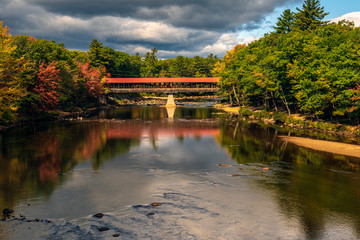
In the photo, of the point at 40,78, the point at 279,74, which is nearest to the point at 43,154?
the point at 40,78

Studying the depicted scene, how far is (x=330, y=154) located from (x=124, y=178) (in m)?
23.7

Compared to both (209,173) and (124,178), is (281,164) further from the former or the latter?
(124,178)

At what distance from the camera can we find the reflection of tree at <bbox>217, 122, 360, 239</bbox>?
700 inches

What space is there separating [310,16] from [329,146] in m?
63.3

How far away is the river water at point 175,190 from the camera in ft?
52.4

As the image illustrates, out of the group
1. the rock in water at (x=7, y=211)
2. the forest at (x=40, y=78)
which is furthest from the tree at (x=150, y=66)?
the rock in water at (x=7, y=211)

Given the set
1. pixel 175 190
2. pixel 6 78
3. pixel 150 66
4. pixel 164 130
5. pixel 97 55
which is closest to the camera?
pixel 175 190

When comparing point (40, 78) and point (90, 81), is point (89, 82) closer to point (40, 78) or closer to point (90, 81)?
point (90, 81)

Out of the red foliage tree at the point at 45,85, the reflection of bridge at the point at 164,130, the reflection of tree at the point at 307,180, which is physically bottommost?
the reflection of tree at the point at 307,180

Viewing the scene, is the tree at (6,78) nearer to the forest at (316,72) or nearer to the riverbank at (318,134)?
the riverbank at (318,134)

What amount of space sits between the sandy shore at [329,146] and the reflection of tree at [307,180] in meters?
1.78

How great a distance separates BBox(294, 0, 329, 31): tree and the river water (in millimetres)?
59976

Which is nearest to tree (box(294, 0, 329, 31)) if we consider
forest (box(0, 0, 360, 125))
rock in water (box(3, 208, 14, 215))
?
forest (box(0, 0, 360, 125))

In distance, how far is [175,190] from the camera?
21.7m
